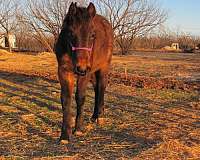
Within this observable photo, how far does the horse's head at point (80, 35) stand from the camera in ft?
19.0

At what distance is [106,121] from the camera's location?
312 inches

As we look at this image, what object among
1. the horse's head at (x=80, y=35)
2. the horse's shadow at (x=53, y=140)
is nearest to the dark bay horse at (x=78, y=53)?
the horse's head at (x=80, y=35)

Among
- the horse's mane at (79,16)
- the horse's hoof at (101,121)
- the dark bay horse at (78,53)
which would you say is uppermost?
the horse's mane at (79,16)

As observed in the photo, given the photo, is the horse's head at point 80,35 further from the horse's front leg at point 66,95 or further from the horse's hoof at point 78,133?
the horse's hoof at point 78,133

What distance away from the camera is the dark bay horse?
587 cm

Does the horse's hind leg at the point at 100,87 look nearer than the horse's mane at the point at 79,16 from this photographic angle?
No

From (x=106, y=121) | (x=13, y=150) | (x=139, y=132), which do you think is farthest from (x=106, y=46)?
(x=13, y=150)

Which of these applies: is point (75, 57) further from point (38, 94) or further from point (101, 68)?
point (38, 94)

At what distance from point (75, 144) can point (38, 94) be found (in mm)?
5486

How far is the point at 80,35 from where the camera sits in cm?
593

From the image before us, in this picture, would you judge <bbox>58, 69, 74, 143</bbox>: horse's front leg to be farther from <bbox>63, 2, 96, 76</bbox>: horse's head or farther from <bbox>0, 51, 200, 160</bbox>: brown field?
<bbox>63, 2, 96, 76</bbox>: horse's head

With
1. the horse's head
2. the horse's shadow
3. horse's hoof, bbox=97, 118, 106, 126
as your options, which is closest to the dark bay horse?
the horse's head

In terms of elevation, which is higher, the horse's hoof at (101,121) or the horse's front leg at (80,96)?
the horse's front leg at (80,96)

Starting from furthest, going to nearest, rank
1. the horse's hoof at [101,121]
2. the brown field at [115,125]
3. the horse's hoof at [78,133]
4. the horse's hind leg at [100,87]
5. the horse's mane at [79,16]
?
the horse's hind leg at [100,87]
the horse's hoof at [101,121]
the horse's hoof at [78,133]
the horse's mane at [79,16]
the brown field at [115,125]
